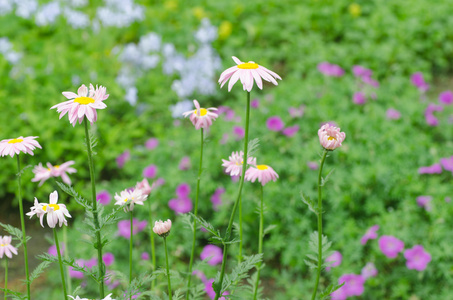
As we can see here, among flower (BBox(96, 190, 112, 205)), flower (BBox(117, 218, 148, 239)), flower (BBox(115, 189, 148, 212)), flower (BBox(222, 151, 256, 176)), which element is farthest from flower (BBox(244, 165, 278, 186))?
flower (BBox(96, 190, 112, 205))

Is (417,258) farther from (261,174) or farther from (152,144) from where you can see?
(152,144)

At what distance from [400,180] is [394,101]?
1.02m

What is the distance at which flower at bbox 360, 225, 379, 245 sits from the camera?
7.68 feet

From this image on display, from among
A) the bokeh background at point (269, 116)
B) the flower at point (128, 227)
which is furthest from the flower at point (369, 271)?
the flower at point (128, 227)

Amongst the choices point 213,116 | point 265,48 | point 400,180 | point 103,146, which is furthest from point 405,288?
point 265,48

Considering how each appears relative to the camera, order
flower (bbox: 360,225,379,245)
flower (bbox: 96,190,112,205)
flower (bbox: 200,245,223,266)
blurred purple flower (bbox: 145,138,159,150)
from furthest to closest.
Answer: blurred purple flower (bbox: 145,138,159,150) → flower (bbox: 96,190,112,205) → flower (bbox: 200,245,223,266) → flower (bbox: 360,225,379,245)

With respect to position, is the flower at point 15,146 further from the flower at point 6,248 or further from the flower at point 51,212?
the flower at point 6,248

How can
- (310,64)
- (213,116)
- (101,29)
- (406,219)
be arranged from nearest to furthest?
(213,116) → (406,219) → (310,64) → (101,29)

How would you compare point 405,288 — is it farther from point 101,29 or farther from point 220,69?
point 101,29

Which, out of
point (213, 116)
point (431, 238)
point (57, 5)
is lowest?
point (431, 238)

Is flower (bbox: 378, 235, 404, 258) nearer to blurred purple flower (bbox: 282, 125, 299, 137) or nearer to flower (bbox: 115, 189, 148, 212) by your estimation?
blurred purple flower (bbox: 282, 125, 299, 137)

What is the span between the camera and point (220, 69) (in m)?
4.34

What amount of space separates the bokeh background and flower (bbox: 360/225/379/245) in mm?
39

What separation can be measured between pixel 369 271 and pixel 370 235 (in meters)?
0.19
